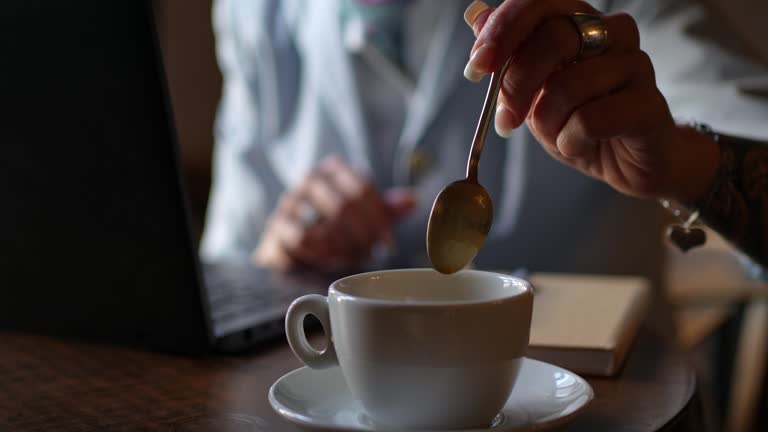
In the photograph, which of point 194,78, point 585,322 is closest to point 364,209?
point 585,322

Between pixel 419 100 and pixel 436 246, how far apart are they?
721 mm

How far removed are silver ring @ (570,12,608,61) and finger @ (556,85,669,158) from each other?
3cm

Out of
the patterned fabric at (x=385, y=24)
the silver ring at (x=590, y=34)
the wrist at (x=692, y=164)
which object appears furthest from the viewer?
the patterned fabric at (x=385, y=24)

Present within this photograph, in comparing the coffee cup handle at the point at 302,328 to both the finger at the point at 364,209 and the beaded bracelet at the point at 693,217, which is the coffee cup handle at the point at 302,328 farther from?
the finger at the point at 364,209

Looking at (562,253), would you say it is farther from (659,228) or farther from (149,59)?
(149,59)

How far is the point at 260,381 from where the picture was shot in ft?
1.75

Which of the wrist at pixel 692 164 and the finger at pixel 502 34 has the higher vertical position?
the finger at pixel 502 34

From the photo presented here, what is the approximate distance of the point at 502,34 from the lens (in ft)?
1.48

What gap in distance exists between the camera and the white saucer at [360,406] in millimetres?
371

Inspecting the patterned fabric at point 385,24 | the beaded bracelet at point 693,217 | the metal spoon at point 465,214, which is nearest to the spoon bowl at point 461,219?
the metal spoon at point 465,214

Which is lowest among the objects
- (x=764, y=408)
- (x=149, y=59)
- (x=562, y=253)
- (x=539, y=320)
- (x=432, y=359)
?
(x=764, y=408)

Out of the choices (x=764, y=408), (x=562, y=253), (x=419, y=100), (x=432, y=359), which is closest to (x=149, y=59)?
(x=432, y=359)

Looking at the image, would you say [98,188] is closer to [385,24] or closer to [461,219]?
[461,219]

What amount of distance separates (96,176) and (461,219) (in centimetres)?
28
